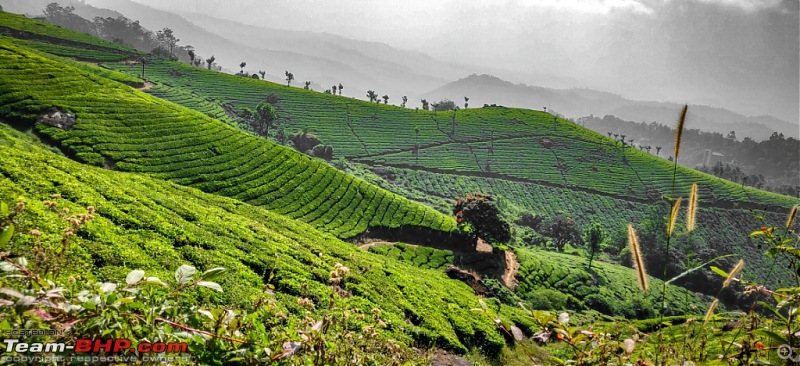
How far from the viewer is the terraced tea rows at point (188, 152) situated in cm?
3438

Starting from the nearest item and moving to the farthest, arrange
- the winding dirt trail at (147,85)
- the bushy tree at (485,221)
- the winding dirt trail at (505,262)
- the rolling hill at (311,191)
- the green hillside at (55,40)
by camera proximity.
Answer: the rolling hill at (311,191)
the winding dirt trail at (505,262)
the bushy tree at (485,221)
the green hillside at (55,40)
the winding dirt trail at (147,85)

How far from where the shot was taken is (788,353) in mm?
2719

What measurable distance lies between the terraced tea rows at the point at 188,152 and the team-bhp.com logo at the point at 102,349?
35061 mm

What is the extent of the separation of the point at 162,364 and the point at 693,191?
4561mm

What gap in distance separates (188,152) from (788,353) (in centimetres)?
4209

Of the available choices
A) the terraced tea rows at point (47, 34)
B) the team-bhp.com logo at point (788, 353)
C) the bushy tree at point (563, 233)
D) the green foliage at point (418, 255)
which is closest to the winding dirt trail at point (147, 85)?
the terraced tea rows at point (47, 34)

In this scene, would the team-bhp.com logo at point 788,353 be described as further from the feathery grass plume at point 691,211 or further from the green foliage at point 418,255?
the green foliage at point 418,255

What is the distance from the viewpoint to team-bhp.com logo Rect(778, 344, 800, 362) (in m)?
2.68

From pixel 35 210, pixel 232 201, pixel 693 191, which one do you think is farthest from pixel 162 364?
pixel 232 201

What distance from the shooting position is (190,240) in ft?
48.0

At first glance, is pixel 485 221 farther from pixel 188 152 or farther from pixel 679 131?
pixel 679 131

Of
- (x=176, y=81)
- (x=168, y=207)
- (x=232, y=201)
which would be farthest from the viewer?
(x=176, y=81)

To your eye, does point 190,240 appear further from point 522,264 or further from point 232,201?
point 522,264

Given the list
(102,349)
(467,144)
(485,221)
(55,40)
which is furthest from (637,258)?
(55,40)
